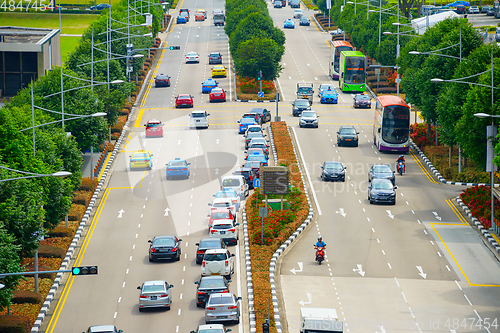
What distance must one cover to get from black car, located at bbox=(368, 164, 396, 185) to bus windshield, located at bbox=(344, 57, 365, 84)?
34411mm

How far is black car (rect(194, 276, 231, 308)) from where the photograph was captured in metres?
35.1

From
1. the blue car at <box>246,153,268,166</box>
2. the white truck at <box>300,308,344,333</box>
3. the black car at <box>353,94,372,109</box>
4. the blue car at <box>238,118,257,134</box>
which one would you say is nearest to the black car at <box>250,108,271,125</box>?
the blue car at <box>238,118,257,134</box>

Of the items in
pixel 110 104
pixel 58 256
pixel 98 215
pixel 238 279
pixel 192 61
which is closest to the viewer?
pixel 238 279

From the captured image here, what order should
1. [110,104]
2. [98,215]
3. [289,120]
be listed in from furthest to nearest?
[289,120] → [110,104] → [98,215]

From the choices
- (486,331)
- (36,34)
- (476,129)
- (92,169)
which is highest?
(36,34)

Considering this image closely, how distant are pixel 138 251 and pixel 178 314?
34.0 feet

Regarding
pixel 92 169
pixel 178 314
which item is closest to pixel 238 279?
pixel 178 314

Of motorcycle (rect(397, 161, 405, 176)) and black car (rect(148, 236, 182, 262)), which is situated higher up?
motorcycle (rect(397, 161, 405, 176))

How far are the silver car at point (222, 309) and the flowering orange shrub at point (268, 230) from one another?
117cm

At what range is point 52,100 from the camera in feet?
184

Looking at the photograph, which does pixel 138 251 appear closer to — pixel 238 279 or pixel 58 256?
pixel 58 256

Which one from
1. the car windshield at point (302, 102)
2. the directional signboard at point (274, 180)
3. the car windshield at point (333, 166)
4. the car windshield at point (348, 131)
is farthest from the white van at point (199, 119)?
the directional signboard at point (274, 180)

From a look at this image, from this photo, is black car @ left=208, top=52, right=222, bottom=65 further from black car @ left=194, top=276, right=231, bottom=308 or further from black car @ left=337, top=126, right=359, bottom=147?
black car @ left=194, top=276, right=231, bottom=308

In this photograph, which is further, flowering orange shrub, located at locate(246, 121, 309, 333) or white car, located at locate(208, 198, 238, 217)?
white car, located at locate(208, 198, 238, 217)
